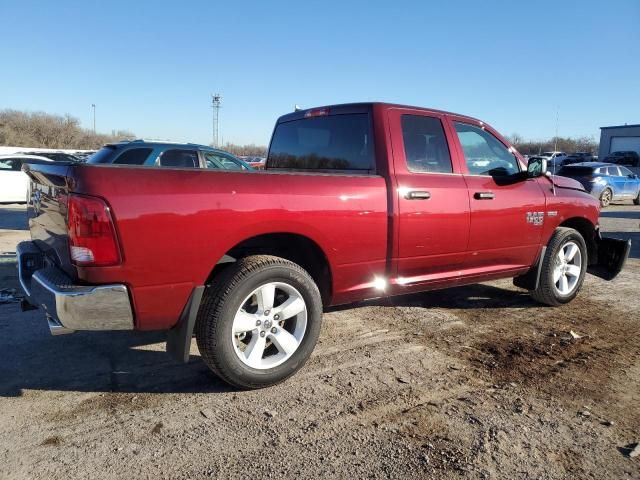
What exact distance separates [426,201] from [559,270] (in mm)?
2164

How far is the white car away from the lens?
47.7 ft

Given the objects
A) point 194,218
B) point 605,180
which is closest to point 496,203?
point 194,218

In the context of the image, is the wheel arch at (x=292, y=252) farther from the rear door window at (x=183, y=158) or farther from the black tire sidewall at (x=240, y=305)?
the rear door window at (x=183, y=158)

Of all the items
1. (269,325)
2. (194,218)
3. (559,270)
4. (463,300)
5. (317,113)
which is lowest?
(463,300)

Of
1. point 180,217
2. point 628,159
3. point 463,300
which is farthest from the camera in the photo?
point 628,159

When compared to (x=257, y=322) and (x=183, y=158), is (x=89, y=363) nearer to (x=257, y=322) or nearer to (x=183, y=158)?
(x=257, y=322)

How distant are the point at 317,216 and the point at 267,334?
853mm

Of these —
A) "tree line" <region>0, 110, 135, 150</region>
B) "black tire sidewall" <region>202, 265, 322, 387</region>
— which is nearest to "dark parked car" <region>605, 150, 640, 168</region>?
"black tire sidewall" <region>202, 265, 322, 387</region>

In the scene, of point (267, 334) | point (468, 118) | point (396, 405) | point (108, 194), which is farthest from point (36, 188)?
point (468, 118)

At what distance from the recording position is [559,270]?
516 cm

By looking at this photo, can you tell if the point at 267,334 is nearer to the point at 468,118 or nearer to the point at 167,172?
the point at 167,172

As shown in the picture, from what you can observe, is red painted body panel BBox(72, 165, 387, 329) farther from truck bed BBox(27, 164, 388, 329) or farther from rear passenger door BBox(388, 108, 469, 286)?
rear passenger door BBox(388, 108, 469, 286)

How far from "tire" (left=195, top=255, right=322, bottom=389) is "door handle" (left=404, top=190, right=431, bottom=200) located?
3.56ft

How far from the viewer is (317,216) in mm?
3350
